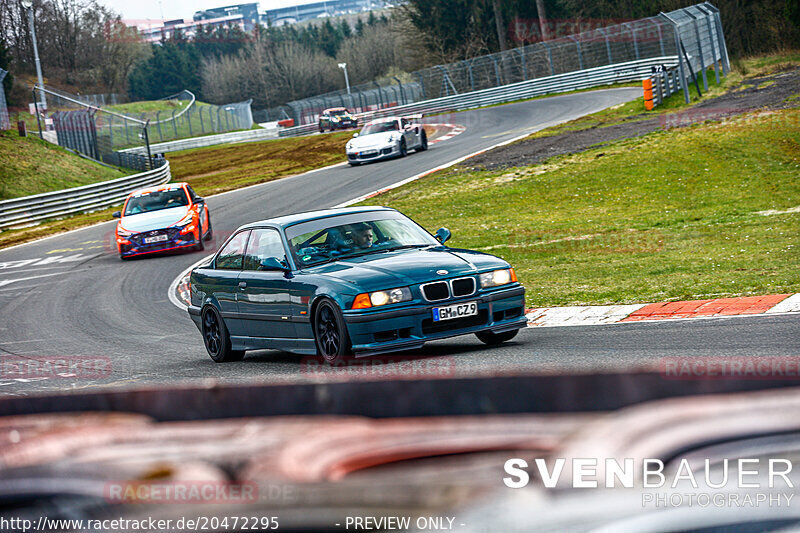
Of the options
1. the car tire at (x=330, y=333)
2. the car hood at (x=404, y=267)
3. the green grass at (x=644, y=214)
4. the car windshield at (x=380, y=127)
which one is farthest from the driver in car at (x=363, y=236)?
the car windshield at (x=380, y=127)

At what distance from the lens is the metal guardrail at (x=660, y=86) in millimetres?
34469

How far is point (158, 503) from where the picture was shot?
5.39ft

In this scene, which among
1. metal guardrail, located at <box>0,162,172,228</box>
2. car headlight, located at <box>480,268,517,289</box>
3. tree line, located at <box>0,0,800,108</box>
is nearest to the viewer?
car headlight, located at <box>480,268,517,289</box>

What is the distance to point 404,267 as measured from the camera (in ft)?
26.4

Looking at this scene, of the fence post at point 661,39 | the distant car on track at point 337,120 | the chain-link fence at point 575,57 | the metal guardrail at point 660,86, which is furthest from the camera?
the distant car on track at point 337,120

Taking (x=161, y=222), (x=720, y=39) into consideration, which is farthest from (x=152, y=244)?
(x=720, y=39)

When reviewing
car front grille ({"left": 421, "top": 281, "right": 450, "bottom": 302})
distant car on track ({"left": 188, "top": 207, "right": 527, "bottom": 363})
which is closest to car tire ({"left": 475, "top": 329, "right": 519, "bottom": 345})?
distant car on track ({"left": 188, "top": 207, "right": 527, "bottom": 363})

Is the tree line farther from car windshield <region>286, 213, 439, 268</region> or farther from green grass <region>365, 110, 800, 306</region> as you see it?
car windshield <region>286, 213, 439, 268</region>

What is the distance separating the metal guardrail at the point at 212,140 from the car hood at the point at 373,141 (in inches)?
1390

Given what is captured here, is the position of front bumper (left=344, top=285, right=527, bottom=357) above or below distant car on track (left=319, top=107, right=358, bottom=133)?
below

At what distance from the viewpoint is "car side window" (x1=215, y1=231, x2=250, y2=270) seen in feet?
31.9

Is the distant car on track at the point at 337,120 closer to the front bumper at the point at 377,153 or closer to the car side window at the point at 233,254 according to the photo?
the front bumper at the point at 377,153

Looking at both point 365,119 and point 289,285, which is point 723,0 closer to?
point 365,119

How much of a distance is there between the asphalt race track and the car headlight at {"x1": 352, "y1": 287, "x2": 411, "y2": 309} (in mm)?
502
